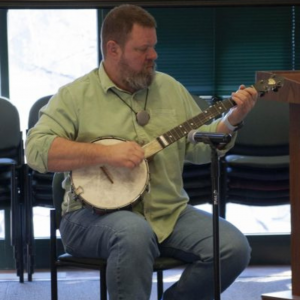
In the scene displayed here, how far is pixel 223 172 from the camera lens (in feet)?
14.1

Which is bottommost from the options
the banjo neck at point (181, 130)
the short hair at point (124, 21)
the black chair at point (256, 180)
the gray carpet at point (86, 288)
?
the gray carpet at point (86, 288)

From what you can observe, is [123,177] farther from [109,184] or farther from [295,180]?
[295,180]

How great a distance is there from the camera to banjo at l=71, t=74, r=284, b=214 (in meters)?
2.89

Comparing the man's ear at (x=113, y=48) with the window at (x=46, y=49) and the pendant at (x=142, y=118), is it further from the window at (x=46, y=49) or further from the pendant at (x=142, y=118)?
the window at (x=46, y=49)

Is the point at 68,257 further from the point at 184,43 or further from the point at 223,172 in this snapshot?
the point at 184,43

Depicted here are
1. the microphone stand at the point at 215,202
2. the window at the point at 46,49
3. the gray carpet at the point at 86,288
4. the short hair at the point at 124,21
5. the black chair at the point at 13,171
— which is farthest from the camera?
the window at the point at 46,49

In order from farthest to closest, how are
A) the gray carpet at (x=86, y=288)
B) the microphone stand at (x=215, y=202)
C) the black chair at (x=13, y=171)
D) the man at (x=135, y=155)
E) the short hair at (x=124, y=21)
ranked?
1. the black chair at (x=13, y=171)
2. the gray carpet at (x=86, y=288)
3. the short hair at (x=124, y=21)
4. the man at (x=135, y=155)
5. the microphone stand at (x=215, y=202)

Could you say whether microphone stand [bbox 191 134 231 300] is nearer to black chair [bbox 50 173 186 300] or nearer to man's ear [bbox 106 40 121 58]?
black chair [bbox 50 173 186 300]

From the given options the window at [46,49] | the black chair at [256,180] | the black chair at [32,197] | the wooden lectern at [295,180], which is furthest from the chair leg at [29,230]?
the wooden lectern at [295,180]

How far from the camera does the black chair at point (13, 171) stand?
422cm

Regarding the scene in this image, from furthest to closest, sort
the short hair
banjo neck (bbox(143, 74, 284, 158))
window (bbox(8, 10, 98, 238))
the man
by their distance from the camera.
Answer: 1. window (bbox(8, 10, 98, 238))
2. the short hair
3. banjo neck (bbox(143, 74, 284, 158))
4. the man

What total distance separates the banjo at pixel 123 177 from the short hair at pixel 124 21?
0.41m

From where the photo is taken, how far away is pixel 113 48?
308 centimetres

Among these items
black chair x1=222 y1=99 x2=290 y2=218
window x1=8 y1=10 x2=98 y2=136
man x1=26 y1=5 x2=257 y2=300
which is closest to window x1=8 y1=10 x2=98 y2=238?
window x1=8 y1=10 x2=98 y2=136
